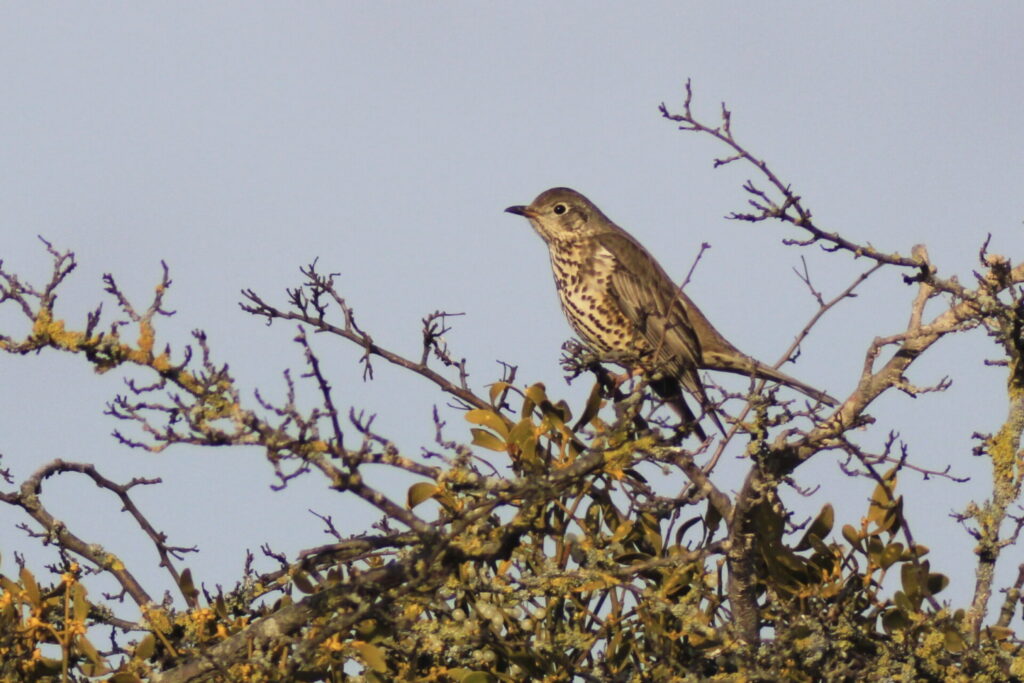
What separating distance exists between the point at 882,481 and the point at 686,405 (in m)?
3.18

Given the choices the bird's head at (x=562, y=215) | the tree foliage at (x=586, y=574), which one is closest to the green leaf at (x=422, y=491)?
the tree foliage at (x=586, y=574)

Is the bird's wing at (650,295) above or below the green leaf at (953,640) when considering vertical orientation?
above

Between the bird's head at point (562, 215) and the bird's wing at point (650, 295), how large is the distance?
0.61 ft

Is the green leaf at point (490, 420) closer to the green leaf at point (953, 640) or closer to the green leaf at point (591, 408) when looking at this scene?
the green leaf at point (591, 408)

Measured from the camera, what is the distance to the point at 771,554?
4156mm

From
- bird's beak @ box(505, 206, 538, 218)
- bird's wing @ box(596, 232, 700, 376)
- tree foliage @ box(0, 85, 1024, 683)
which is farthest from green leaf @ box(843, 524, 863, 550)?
bird's beak @ box(505, 206, 538, 218)

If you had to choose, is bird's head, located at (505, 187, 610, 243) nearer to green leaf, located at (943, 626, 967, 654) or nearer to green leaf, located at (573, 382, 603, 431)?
green leaf, located at (573, 382, 603, 431)

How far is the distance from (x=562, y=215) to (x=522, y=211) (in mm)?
320

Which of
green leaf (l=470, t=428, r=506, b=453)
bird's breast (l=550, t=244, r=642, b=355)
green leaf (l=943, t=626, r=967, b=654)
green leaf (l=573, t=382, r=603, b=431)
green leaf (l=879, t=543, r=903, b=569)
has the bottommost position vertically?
green leaf (l=943, t=626, r=967, b=654)

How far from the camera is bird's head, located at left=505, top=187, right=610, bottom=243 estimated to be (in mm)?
8477

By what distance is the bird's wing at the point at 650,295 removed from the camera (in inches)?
282

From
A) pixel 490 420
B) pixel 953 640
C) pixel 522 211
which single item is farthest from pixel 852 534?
pixel 522 211

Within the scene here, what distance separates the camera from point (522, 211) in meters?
8.87

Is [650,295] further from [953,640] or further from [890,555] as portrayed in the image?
[953,640]
